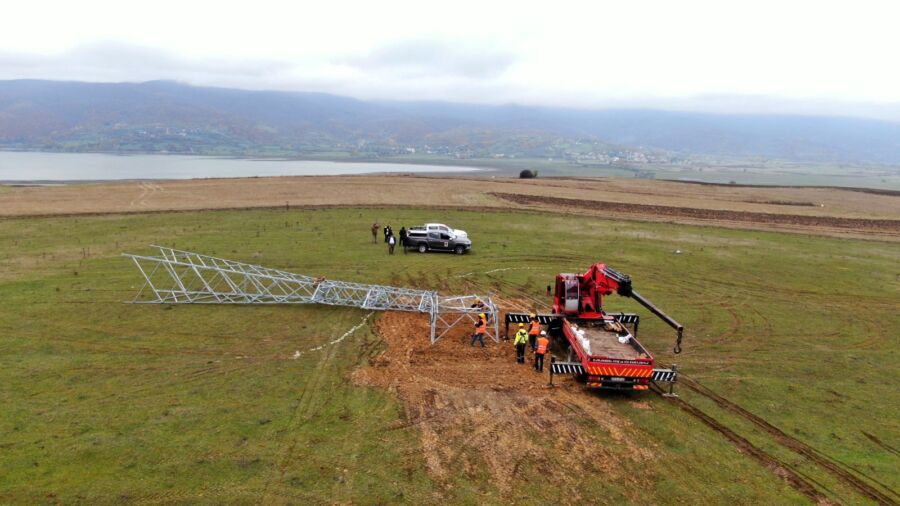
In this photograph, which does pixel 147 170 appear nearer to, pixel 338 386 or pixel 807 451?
pixel 338 386

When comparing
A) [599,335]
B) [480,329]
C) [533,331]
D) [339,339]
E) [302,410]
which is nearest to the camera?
[302,410]

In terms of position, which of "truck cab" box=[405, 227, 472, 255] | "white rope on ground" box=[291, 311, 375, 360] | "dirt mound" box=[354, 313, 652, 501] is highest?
"truck cab" box=[405, 227, 472, 255]

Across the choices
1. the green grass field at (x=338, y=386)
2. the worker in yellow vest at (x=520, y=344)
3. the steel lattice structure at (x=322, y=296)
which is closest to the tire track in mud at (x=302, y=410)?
the green grass field at (x=338, y=386)

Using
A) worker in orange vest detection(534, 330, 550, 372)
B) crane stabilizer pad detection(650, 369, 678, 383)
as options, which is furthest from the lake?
crane stabilizer pad detection(650, 369, 678, 383)

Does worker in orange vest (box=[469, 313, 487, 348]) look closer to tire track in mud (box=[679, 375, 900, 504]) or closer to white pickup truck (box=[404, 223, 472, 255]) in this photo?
tire track in mud (box=[679, 375, 900, 504])

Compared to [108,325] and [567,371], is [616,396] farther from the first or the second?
[108,325]

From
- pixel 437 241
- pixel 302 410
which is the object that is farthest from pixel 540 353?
pixel 437 241

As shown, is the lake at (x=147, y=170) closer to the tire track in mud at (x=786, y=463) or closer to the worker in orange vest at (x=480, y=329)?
the worker in orange vest at (x=480, y=329)

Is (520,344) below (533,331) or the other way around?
below
